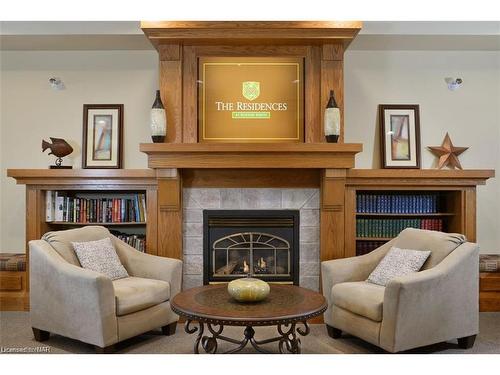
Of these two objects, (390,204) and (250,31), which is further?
(390,204)

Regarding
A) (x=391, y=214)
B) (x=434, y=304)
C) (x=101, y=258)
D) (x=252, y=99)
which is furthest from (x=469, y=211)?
(x=101, y=258)

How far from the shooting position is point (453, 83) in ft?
14.8

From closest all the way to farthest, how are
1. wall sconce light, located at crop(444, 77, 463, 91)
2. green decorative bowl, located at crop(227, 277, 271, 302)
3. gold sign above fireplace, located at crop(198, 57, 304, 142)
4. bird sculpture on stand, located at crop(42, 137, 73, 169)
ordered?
green decorative bowl, located at crop(227, 277, 271, 302) < gold sign above fireplace, located at crop(198, 57, 304, 142) < bird sculpture on stand, located at crop(42, 137, 73, 169) < wall sconce light, located at crop(444, 77, 463, 91)

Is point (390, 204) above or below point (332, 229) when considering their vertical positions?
above

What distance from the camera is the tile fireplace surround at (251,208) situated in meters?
4.12

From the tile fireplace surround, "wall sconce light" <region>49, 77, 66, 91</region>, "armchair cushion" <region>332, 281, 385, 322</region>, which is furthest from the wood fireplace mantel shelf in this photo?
"wall sconce light" <region>49, 77, 66, 91</region>

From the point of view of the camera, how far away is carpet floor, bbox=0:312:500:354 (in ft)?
10.3

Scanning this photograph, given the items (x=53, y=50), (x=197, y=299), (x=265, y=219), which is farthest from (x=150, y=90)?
(x=197, y=299)

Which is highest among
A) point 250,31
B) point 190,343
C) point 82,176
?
point 250,31

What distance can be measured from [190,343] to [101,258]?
3.22 feet

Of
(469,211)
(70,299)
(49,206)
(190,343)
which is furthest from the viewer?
(49,206)

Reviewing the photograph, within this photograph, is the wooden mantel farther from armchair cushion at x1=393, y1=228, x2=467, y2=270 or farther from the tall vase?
armchair cushion at x1=393, y1=228, x2=467, y2=270

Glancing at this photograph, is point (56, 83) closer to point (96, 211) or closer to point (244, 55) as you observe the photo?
point (96, 211)

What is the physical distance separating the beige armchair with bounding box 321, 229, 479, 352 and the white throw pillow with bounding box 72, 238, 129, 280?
176cm
